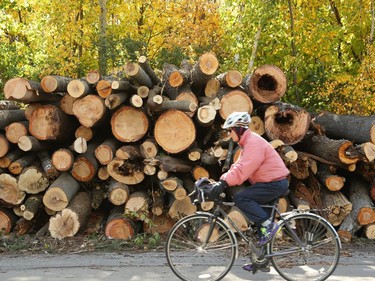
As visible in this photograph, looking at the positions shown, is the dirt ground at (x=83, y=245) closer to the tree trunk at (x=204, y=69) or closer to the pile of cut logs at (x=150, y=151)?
the pile of cut logs at (x=150, y=151)

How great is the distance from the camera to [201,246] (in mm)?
5902

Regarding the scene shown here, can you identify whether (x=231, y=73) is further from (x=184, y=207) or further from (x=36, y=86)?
(x=36, y=86)

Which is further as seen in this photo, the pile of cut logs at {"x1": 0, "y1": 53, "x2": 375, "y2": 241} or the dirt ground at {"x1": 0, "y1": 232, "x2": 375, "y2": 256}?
the pile of cut logs at {"x1": 0, "y1": 53, "x2": 375, "y2": 241}

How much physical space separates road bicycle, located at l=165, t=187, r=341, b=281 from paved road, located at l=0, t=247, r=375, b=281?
0.27m

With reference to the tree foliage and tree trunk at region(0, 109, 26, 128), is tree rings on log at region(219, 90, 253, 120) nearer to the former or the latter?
tree trunk at region(0, 109, 26, 128)

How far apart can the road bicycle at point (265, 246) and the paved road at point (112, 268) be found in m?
0.27

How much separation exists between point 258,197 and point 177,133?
9.05 ft

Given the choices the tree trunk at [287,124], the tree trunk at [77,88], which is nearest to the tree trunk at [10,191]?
the tree trunk at [77,88]

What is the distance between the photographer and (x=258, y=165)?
559 centimetres

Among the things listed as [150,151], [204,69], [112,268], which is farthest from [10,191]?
[204,69]

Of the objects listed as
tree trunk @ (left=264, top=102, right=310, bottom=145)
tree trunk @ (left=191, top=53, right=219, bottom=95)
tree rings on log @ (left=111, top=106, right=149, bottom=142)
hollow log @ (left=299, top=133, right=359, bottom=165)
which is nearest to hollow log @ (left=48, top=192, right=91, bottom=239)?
tree rings on log @ (left=111, top=106, right=149, bottom=142)

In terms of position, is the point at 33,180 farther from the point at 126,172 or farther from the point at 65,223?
the point at 126,172

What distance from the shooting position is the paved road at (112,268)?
239 inches

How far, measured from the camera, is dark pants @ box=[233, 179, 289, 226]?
18.6 ft
